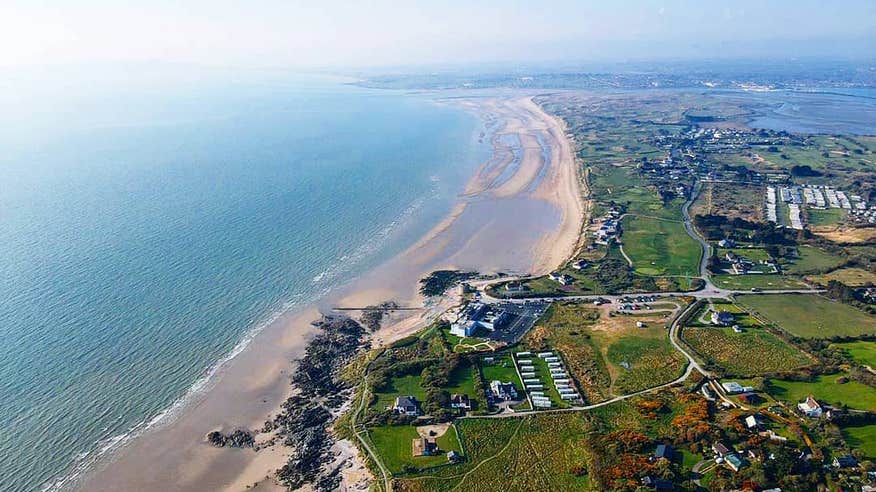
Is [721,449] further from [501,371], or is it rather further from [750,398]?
[501,371]

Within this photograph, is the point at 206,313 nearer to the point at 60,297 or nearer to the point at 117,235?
the point at 60,297

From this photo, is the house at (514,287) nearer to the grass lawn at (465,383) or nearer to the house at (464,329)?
the house at (464,329)

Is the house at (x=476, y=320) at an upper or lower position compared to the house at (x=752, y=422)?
upper

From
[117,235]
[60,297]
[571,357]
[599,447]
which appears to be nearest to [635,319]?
[571,357]

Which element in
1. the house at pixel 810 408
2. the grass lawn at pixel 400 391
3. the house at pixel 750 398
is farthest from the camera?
the grass lawn at pixel 400 391

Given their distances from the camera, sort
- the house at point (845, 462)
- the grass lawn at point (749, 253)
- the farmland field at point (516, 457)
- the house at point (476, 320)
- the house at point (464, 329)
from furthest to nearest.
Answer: the grass lawn at point (749, 253) < the house at point (476, 320) < the house at point (464, 329) < the farmland field at point (516, 457) < the house at point (845, 462)

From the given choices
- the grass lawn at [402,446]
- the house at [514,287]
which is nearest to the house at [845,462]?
the grass lawn at [402,446]
